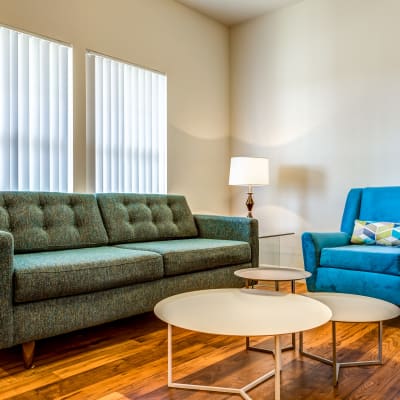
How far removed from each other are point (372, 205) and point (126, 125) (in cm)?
207

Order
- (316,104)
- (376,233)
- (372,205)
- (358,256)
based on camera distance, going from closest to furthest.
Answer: (358,256)
(376,233)
(372,205)
(316,104)

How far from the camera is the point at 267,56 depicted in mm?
4066

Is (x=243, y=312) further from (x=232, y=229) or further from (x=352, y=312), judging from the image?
(x=232, y=229)

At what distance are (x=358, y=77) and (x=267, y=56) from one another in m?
0.98

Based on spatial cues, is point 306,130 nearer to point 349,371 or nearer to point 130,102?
point 130,102

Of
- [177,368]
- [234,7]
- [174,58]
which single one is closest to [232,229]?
[177,368]

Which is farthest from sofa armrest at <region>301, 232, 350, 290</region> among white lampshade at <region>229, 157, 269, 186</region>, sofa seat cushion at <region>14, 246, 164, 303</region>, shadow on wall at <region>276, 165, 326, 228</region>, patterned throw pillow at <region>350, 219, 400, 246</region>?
sofa seat cushion at <region>14, 246, 164, 303</region>

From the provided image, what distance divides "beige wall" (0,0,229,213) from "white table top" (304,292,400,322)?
201 cm

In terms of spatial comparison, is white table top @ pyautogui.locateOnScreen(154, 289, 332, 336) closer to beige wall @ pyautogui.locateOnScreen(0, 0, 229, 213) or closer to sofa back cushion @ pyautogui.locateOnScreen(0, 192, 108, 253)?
sofa back cushion @ pyautogui.locateOnScreen(0, 192, 108, 253)

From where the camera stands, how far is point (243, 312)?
1511 mm

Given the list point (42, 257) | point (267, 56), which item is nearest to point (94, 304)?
point (42, 257)

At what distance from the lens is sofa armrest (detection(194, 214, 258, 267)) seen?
2.94 m

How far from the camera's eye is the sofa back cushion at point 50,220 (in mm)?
2328

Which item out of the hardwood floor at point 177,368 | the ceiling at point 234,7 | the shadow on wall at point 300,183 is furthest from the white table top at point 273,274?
the ceiling at point 234,7
